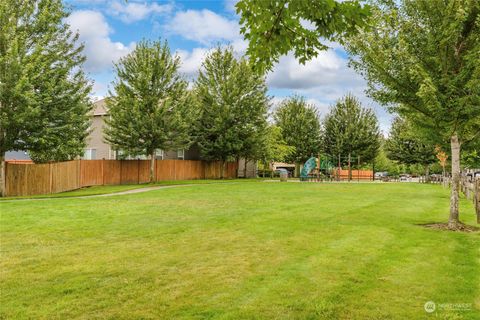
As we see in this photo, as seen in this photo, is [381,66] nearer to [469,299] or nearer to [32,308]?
[469,299]

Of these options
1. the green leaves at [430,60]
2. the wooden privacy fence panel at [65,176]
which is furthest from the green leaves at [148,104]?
the green leaves at [430,60]

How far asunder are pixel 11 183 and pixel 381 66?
66.5ft

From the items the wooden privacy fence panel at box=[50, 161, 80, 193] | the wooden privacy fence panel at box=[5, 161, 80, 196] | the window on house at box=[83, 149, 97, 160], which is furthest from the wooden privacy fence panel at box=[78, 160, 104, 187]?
the window on house at box=[83, 149, 97, 160]

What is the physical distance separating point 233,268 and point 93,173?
80.6 feet

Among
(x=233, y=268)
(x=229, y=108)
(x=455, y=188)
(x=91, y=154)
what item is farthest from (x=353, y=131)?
(x=233, y=268)

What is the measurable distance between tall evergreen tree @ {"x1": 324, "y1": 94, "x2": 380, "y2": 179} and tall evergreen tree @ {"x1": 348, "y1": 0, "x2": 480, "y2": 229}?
37.3m

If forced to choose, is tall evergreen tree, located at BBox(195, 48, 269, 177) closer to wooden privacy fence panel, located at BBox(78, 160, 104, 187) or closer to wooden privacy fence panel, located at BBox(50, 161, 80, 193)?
wooden privacy fence panel, located at BBox(78, 160, 104, 187)

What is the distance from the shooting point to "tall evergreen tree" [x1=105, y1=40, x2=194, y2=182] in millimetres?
30250

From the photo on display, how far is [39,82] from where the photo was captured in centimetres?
2133

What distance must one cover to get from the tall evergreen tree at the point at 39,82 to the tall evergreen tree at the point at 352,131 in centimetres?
3387

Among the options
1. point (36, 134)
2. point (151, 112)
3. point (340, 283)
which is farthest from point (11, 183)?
point (340, 283)

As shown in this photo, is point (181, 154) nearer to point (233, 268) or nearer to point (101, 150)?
point (101, 150)

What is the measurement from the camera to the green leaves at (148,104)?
3023 cm

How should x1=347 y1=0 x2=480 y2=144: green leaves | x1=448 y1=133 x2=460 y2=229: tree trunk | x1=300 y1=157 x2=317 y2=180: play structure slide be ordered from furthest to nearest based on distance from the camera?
x1=300 y1=157 x2=317 y2=180: play structure slide, x1=448 y1=133 x2=460 y2=229: tree trunk, x1=347 y1=0 x2=480 y2=144: green leaves
